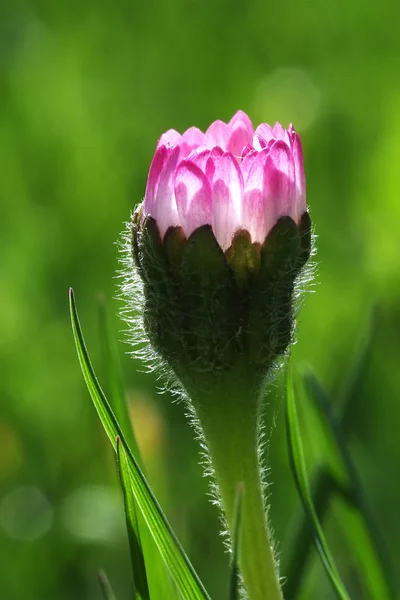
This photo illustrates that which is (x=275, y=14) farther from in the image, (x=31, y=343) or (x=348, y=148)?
(x=31, y=343)

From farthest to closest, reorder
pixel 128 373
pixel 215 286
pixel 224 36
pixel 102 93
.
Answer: pixel 224 36
pixel 102 93
pixel 128 373
pixel 215 286

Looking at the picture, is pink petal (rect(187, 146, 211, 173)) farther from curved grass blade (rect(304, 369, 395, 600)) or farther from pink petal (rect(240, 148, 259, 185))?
curved grass blade (rect(304, 369, 395, 600))

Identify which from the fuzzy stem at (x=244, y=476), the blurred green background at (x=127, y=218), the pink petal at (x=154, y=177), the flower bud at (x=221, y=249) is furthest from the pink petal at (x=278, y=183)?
the blurred green background at (x=127, y=218)

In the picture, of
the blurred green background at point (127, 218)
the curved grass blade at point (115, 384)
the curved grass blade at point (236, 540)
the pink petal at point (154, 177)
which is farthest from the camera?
the blurred green background at point (127, 218)

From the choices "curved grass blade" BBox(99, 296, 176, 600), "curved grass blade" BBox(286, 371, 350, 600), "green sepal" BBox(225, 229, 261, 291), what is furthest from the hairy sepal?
"curved grass blade" BBox(99, 296, 176, 600)

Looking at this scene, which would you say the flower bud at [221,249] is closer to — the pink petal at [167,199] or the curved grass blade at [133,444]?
the pink petal at [167,199]

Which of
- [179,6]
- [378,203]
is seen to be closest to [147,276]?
[378,203]
